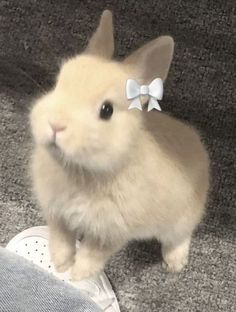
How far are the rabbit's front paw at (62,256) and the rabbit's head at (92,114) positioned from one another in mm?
311

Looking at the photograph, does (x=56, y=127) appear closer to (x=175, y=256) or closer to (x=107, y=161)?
(x=107, y=161)

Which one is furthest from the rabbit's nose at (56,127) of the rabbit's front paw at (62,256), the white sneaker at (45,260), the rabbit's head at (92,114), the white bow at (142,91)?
the white sneaker at (45,260)

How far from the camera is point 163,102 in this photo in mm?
1463

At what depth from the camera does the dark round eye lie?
86 centimetres

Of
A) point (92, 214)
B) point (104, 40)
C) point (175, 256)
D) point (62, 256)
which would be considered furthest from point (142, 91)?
point (175, 256)

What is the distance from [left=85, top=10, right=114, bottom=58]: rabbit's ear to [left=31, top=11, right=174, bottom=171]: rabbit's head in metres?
0.02

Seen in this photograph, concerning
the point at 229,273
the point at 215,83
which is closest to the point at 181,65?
the point at 215,83

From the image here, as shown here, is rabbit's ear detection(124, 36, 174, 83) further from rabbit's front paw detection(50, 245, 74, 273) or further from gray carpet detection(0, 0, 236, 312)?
gray carpet detection(0, 0, 236, 312)

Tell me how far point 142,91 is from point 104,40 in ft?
0.41

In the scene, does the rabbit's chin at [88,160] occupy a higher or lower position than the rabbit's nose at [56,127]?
lower

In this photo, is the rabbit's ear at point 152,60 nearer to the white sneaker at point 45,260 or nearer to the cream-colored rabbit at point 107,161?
the cream-colored rabbit at point 107,161

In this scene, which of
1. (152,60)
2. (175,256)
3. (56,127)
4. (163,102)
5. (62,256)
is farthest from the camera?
(163,102)

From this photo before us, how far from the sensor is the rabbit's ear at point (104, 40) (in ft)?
3.09

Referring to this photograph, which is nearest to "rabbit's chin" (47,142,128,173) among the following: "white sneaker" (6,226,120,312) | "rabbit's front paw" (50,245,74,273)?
"rabbit's front paw" (50,245,74,273)
